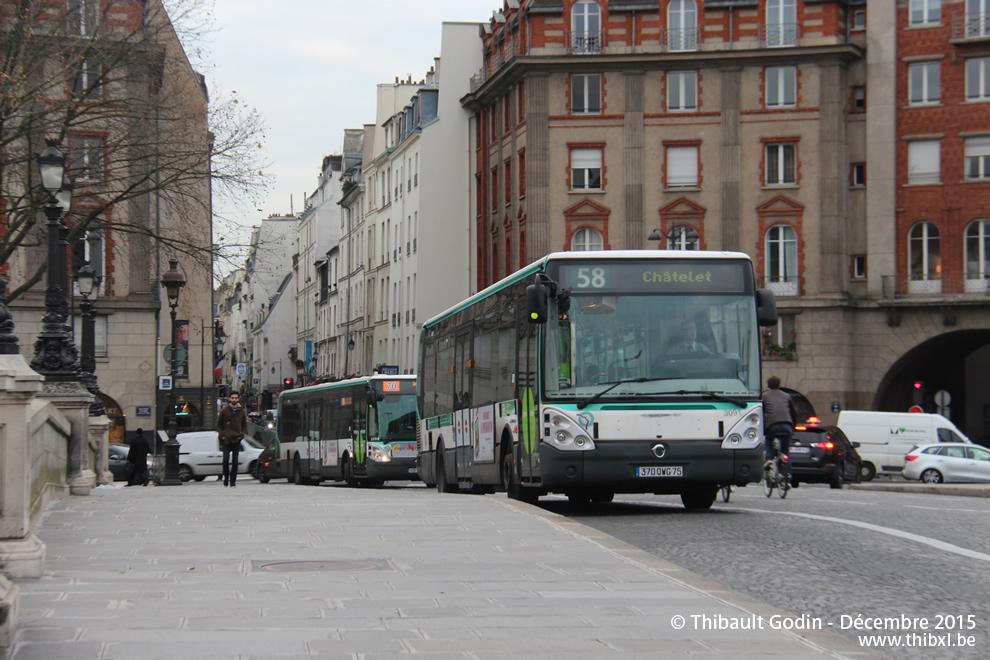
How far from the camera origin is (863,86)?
56625 millimetres

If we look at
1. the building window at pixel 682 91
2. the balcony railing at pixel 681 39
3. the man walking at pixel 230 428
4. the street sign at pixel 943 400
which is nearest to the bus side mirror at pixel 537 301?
the man walking at pixel 230 428

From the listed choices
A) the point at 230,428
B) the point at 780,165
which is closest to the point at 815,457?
the point at 230,428

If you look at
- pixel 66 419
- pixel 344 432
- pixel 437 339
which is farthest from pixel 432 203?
pixel 66 419

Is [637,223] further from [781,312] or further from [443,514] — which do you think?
[443,514]

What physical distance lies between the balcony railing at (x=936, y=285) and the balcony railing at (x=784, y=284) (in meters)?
3.41

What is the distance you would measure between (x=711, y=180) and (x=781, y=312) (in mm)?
6189

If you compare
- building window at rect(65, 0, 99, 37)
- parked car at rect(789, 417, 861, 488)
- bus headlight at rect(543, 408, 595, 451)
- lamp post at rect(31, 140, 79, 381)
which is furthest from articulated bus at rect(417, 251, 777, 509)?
building window at rect(65, 0, 99, 37)

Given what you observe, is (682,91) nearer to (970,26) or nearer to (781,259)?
(781,259)

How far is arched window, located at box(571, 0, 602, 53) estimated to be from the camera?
58.2 m

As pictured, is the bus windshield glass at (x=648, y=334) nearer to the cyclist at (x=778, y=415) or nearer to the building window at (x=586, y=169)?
the cyclist at (x=778, y=415)

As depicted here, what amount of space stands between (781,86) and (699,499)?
4252 cm

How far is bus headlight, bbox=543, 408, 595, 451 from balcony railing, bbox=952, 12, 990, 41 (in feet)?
147

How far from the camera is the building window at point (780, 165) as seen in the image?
5638 centimetres

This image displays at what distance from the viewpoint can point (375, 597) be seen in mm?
8148
